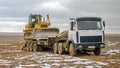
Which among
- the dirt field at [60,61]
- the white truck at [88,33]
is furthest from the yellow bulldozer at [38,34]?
the white truck at [88,33]

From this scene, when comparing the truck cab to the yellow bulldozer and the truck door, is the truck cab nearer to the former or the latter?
the truck door

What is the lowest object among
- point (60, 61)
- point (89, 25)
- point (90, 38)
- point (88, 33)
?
point (60, 61)

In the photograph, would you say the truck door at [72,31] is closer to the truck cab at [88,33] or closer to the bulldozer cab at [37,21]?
the truck cab at [88,33]

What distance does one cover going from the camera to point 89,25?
2831cm

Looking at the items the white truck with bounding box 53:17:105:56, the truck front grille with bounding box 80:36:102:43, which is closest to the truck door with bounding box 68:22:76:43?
the white truck with bounding box 53:17:105:56

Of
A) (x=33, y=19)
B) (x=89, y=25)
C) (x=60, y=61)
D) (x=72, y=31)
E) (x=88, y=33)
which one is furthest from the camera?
(x=33, y=19)

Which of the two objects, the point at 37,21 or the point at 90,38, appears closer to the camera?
the point at 90,38

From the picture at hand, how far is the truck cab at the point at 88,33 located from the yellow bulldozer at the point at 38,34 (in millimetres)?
7741

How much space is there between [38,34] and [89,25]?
10973mm

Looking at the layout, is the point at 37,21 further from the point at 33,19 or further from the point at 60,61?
the point at 60,61

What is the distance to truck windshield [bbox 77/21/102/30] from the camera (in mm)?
28234

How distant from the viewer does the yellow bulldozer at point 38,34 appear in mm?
36819

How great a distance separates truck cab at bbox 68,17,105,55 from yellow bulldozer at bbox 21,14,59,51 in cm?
774

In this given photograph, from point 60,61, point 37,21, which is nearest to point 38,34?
point 37,21
